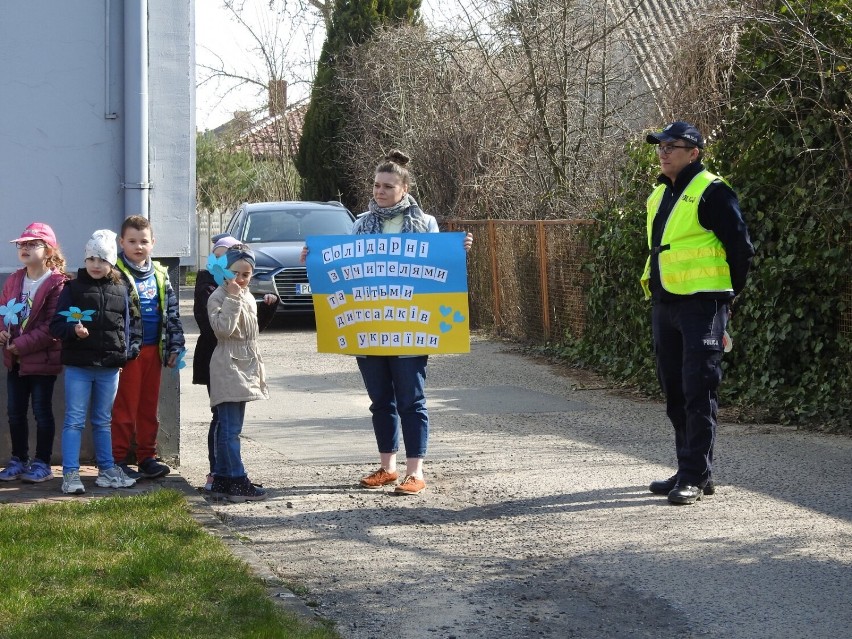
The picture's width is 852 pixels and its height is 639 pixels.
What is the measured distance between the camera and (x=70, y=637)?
4324 mm

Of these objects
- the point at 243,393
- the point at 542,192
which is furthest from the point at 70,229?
the point at 542,192

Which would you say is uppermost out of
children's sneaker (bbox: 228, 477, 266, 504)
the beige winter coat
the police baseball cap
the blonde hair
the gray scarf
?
the police baseball cap

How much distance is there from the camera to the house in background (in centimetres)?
745

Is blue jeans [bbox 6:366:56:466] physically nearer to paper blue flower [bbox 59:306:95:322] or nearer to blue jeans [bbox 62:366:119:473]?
blue jeans [bbox 62:366:119:473]

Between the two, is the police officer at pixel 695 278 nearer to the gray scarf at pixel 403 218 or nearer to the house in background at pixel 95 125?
the gray scarf at pixel 403 218

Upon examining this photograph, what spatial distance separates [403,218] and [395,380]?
0.95 metres

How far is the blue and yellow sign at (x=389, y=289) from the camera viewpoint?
711 centimetres

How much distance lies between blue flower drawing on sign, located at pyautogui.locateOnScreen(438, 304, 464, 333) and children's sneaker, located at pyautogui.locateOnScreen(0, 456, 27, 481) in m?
2.62

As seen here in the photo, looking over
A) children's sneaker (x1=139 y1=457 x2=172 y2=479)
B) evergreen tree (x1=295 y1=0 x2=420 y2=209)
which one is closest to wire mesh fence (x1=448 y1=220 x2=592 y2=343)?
children's sneaker (x1=139 y1=457 x2=172 y2=479)

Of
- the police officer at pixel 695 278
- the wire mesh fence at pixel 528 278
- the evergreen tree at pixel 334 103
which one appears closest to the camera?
the police officer at pixel 695 278

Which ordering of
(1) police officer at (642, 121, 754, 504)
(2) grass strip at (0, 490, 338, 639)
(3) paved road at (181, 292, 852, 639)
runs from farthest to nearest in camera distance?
1. (1) police officer at (642, 121, 754, 504)
2. (3) paved road at (181, 292, 852, 639)
3. (2) grass strip at (0, 490, 338, 639)

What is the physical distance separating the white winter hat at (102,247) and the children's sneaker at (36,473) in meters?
1.33

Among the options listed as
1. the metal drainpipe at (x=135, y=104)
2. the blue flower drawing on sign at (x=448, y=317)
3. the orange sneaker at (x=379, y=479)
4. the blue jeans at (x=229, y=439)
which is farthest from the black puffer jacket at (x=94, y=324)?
the blue flower drawing on sign at (x=448, y=317)

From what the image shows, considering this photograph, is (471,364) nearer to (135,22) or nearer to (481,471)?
(481,471)
